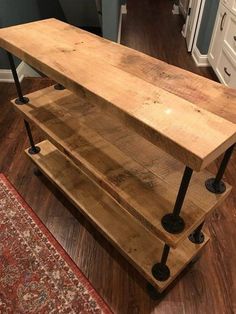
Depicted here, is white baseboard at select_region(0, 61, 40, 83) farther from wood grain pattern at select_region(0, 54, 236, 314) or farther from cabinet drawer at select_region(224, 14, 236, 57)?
cabinet drawer at select_region(224, 14, 236, 57)

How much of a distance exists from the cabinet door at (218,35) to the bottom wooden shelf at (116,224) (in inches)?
79.5

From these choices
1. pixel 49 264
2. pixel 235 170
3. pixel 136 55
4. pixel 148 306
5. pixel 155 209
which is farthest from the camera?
pixel 235 170

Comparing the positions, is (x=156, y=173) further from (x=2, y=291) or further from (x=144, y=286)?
(x=2, y=291)

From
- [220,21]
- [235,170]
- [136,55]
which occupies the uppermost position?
[136,55]

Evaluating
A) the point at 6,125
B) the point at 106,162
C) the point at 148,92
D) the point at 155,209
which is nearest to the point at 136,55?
the point at 148,92

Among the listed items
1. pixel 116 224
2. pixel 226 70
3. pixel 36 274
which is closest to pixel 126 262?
pixel 116 224

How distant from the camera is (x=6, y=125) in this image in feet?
6.56

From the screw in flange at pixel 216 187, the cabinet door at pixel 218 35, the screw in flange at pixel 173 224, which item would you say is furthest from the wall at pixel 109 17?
the screw in flange at pixel 173 224

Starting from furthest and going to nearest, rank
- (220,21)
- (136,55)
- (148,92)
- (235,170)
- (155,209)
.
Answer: (220,21) < (235,170) < (136,55) < (155,209) < (148,92)

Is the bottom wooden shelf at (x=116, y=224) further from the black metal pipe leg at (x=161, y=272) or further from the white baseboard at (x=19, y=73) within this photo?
the white baseboard at (x=19, y=73)

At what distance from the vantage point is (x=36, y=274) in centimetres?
117

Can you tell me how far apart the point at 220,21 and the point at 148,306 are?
2595mm

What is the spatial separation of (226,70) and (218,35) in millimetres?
465

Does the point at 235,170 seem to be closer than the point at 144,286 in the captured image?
No
